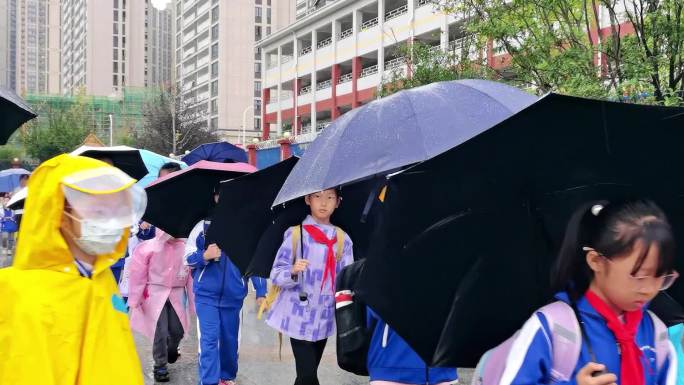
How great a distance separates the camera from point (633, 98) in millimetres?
6105

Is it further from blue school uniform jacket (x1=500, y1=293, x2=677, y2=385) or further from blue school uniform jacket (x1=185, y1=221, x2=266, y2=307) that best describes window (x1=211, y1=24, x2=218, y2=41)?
blue school uniform jacket (x1=500, y1=293, x2=677, y2=385)

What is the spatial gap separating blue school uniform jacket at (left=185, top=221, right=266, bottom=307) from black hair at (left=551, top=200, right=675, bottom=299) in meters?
3.79

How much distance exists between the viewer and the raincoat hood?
2611 mm

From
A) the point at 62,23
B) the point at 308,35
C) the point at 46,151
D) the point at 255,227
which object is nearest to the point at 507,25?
the point at 255,227

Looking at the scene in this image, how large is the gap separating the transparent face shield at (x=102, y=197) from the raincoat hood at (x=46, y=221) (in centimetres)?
4

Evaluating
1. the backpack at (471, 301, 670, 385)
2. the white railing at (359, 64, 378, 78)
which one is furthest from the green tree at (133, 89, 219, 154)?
the backpack at (471, 301, 670, 385)

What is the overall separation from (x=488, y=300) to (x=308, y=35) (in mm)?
51658

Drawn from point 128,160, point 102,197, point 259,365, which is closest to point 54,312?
point 102,197

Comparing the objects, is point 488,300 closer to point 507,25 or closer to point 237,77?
point 507,25

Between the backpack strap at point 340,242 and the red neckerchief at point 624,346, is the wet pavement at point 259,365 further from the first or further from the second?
the red neckerchief at point 624,346

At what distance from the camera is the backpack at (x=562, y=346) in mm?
2090

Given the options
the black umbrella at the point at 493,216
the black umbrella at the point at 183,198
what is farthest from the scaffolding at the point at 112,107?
the black umbrella at the point at 493,216

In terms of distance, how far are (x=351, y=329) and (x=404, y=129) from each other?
105 cm

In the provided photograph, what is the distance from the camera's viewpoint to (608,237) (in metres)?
2.17
